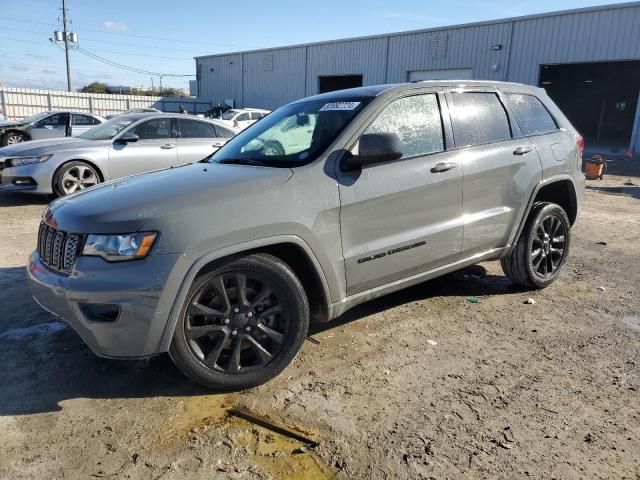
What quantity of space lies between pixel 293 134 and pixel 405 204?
1003 mm

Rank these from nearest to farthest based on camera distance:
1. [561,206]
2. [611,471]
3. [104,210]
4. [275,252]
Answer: [611,471] → [104,210] → [275,252] → [561,206]

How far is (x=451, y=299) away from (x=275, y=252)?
7.05 ft

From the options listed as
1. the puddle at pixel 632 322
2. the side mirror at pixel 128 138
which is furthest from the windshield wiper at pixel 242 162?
the side mirror at pixel 128 138

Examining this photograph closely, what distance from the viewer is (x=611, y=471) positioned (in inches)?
95.4

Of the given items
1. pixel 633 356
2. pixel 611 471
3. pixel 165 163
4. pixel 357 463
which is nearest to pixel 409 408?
pixel 357 463

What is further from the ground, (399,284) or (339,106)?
(339,106)

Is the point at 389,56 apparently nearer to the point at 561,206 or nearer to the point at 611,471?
the point at 561,206

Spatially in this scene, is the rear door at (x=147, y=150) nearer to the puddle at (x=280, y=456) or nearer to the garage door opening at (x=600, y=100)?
the puddle at (x=280, y=456)

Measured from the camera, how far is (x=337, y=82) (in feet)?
110

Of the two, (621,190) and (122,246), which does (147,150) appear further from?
(621,190)

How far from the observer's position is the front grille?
2859mm

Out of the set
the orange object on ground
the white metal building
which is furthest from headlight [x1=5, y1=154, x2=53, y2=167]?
the white metal building

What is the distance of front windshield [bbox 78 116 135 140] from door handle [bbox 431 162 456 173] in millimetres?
6878

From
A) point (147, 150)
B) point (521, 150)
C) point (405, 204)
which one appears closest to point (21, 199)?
point (147, 150)
